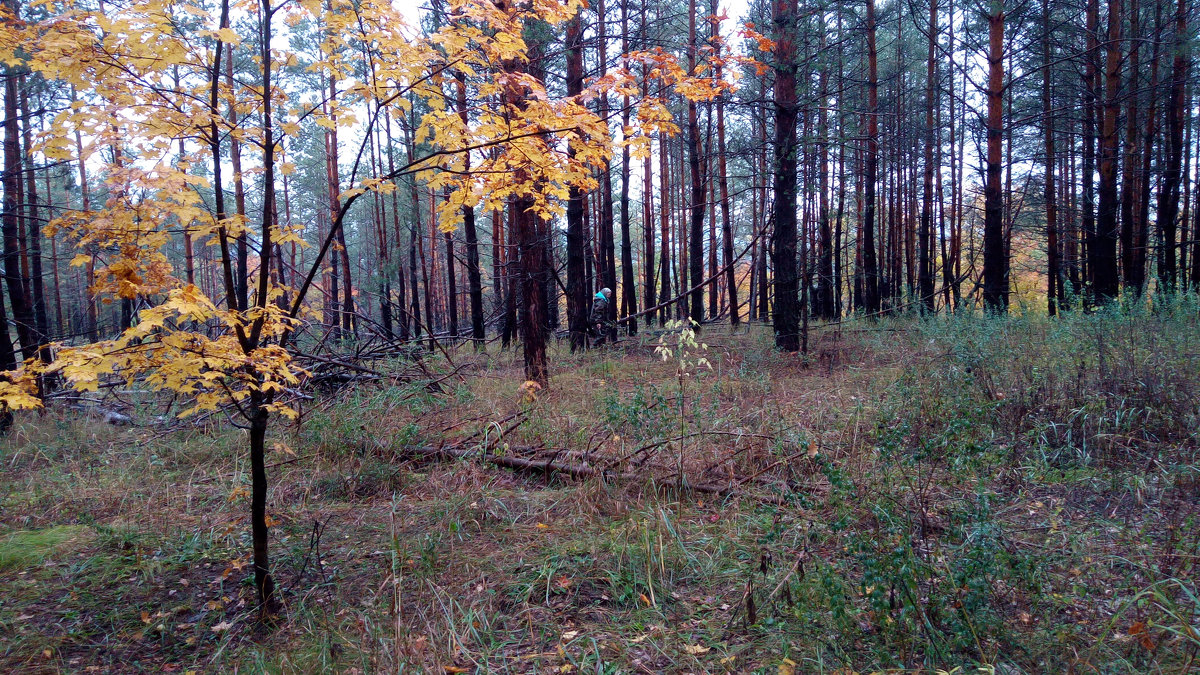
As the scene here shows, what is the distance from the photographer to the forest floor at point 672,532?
239cm

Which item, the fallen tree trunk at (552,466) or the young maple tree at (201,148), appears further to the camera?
the fallen tree trunk at (552,466)

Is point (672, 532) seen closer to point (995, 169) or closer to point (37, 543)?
point (37, 543)

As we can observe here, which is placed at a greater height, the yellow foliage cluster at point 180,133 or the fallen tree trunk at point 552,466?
the yellow foliage cluster at point 180,133

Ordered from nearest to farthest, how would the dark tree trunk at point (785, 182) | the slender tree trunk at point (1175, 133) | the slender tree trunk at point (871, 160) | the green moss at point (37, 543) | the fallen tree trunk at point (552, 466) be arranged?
the green moss at point (37, 543) → the fallen tree trunk at point (552, 466) → the dark tree trunk at point (785, 182) → the slender tree trunk at point (1175, 133) → the slender tree trunk at point (871, 160)

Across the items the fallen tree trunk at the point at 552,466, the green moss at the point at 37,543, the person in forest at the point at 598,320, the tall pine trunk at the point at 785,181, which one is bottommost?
the green moss at the point at 37,543

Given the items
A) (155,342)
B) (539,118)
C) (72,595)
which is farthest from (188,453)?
(539,118)

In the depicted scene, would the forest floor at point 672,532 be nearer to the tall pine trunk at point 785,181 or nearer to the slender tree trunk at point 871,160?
the tall pine trunk at point 785,181

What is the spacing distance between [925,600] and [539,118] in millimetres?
3099

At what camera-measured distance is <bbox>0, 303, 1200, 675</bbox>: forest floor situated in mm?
2395

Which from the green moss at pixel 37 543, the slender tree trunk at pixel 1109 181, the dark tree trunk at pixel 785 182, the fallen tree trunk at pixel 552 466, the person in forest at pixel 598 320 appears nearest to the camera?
the green moss at pixel 37 543

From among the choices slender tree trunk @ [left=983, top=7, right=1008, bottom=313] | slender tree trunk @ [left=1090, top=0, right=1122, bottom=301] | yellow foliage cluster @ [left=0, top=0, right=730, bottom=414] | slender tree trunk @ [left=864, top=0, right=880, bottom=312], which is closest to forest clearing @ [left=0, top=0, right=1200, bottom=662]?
yellow foliage cluster @ [left=0, top=0, right=730, bottom=414]

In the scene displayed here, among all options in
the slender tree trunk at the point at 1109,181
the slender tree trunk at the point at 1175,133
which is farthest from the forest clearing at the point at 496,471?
the slender tree trunk at the point at 1175,133

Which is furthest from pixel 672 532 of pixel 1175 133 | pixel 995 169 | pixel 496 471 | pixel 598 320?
pixel 1175 133

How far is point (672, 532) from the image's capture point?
330 centimetres
